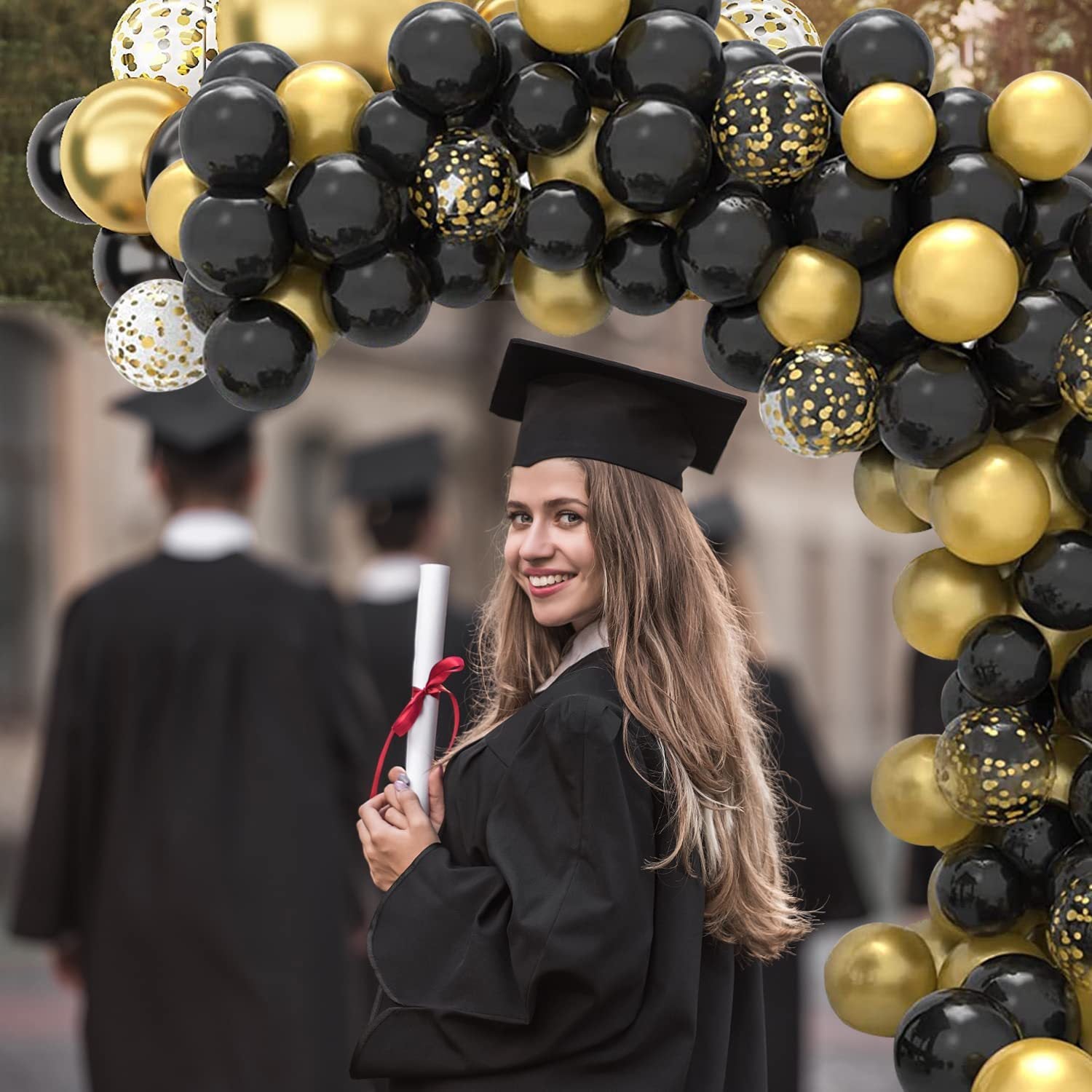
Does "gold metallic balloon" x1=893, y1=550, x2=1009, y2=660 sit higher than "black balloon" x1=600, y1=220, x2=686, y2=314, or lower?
lower

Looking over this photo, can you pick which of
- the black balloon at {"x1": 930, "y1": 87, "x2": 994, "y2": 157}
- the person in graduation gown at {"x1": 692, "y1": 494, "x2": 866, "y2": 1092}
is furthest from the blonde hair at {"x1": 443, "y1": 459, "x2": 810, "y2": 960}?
the person in graduation gown at {"x1": 692, "y1": 494, "x2": 866, "y2": 1092}

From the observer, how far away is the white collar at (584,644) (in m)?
3.17

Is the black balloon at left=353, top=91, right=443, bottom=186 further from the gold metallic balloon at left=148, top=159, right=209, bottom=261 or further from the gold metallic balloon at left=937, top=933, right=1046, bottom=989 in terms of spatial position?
the gold metallic balloon at left=937, top=933, right=1046, bottom=989

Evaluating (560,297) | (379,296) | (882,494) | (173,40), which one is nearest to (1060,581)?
(882,494)

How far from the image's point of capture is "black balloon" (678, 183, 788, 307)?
2809 millimetres

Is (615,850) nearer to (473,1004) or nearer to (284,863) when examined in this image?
(473,1004)

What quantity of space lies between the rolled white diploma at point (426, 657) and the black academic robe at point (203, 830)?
8.40 ft

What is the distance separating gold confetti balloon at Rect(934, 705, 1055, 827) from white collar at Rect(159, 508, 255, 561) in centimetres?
331

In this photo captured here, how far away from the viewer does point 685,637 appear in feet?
10.4

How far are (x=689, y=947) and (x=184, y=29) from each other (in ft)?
6.10

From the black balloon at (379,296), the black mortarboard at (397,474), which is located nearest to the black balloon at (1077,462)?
the black balloon at (379,296)

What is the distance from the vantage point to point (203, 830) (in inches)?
218

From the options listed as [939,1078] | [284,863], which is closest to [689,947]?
[939,1078]

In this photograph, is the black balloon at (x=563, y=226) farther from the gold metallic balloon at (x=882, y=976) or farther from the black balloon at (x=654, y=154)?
the gold metallic balloon at (x=882, y=976)
